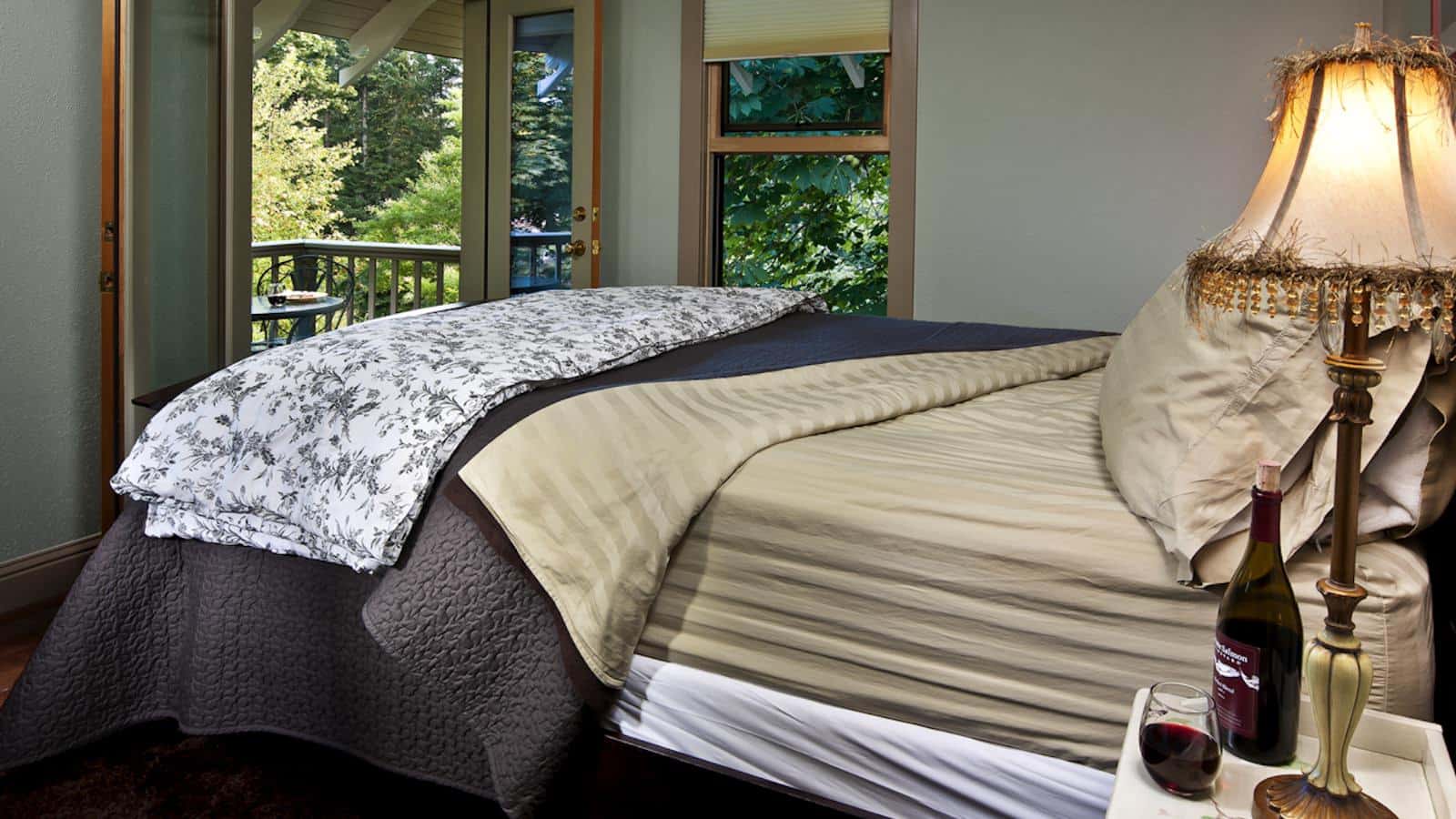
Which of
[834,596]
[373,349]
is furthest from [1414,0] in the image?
[373,349]

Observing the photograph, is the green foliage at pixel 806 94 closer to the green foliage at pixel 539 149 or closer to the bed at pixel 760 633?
the green foliage at pixel 539 149

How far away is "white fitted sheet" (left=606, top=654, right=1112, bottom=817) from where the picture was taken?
1.45 meters

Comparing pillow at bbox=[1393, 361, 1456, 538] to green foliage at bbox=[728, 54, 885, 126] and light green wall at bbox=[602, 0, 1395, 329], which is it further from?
green foliage at bbox=[728, 54, 885, 126]

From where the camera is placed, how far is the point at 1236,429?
1.28m

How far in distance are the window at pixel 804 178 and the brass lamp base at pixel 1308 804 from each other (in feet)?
11.8

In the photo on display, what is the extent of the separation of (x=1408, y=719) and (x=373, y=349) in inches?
59.0

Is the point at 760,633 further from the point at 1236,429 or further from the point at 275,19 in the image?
the point at 275,19

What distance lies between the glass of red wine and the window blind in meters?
3.80

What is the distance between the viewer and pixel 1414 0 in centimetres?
310

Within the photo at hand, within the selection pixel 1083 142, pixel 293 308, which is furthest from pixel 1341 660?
pixel 293 308

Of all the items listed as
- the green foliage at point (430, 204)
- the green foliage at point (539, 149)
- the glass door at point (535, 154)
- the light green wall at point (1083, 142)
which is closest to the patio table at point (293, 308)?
the glass door at point (535, 154)

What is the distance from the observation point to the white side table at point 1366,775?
3.41 ft

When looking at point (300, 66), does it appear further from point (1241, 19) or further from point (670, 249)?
point (1241, 19)

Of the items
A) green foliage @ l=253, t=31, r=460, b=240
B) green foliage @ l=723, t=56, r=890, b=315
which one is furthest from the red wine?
green foliage @ l=253, t=31, r=460, b=240
